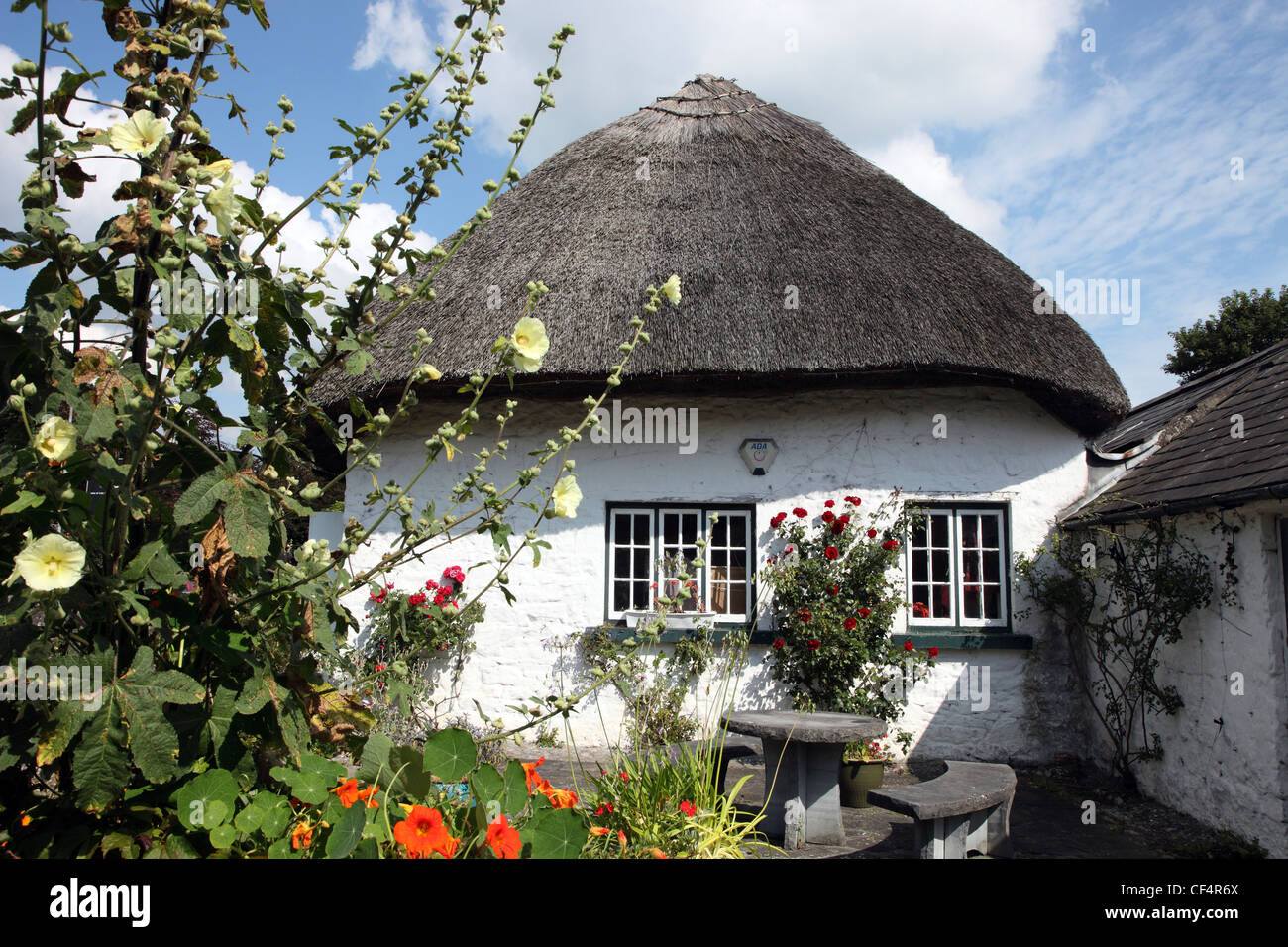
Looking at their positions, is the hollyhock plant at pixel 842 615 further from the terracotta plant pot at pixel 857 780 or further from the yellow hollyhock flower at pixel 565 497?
the yellow hollyhock flower at pixel 565 497

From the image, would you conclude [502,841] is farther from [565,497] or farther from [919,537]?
[919,537]

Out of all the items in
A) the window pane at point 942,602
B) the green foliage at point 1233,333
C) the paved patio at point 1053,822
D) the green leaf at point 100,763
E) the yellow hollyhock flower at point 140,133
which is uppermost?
the green foliage at point 1233,333

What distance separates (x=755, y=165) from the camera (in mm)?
7570

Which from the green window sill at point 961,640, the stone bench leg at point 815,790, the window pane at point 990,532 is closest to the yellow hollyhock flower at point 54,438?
the stone bench leg at point 815,790

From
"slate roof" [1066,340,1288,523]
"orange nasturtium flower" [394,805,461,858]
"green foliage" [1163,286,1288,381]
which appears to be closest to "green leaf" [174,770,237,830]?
"orange nasturtium flower" [394,805,461,858]

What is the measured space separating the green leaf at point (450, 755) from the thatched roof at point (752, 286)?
14.4 ft

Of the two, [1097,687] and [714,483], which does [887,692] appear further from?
[714,483]

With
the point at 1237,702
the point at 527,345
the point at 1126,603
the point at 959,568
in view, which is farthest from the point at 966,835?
the point at 527,345

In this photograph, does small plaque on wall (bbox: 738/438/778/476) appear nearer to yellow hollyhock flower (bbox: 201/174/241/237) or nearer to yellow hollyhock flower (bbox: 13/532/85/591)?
yellow hollyhock flower (bbox: 201/174/241/237)

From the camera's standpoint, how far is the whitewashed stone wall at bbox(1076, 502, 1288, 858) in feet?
12.9

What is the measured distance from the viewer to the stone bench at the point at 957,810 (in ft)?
10.7

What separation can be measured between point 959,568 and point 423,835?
553 centimetres
